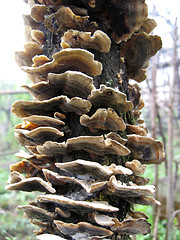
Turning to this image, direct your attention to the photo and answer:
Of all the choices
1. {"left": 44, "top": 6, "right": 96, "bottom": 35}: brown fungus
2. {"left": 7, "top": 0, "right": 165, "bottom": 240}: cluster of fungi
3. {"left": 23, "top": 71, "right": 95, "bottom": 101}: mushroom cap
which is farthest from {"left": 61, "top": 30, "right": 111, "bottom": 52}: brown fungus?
{"left": 23, "top": 71, "right": 95, "bottom": 101}: mushroom cap

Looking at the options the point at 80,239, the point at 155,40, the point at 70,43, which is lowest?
the point at 80,239

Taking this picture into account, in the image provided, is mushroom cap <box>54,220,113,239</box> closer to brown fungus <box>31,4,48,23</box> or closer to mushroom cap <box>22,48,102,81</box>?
mushroom cap <box>22,48,102,81</box>

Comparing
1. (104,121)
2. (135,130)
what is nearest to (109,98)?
(104,121)

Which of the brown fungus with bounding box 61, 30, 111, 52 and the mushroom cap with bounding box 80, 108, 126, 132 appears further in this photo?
the brown fungus with bounding box 61, 30, 111, 52

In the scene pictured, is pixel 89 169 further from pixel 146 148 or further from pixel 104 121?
pixel 146 148

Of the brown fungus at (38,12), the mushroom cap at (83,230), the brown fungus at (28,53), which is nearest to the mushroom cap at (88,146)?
the mushroom cap at (83,230)

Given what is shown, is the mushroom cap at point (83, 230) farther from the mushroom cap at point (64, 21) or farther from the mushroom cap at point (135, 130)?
the mushroom cap at point (64, 21)

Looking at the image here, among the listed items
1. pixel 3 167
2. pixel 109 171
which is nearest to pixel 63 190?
pixel 109 171

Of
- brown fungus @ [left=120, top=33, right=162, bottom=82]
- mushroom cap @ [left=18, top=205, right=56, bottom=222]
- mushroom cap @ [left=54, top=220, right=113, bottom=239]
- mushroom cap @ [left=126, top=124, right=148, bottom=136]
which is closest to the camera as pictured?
mushroom cap @ [left=54, top=220, right=113, bottom=239]

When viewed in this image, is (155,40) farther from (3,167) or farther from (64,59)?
(3,167)
